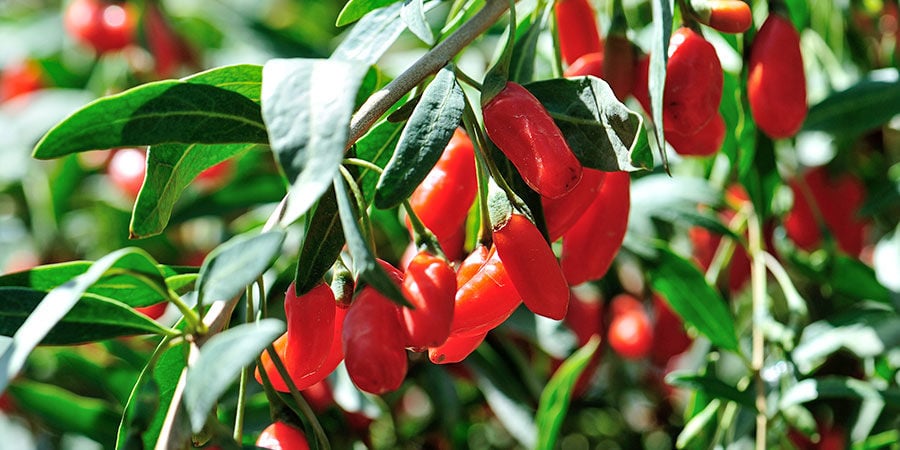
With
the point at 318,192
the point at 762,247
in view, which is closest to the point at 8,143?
the point at 762,247

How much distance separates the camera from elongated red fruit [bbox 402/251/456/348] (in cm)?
70

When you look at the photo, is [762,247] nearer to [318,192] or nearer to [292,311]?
[292,311]

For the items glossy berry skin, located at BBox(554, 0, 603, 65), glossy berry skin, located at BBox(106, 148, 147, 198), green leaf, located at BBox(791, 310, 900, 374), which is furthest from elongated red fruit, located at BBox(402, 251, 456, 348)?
glossy berry skin, located at BBox(106, 148, 147, 198)

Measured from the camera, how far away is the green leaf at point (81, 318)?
0.76 meters

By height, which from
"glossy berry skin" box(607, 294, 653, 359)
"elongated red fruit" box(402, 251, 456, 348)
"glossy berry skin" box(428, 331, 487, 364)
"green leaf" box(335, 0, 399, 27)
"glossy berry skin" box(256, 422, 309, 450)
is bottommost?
"glossy berry skin" box(607, 294, 653, 359)

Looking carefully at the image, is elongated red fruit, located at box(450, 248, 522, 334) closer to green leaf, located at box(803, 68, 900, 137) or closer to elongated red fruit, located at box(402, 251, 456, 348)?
elongated red fruit, located at box(402, 251, 456, 348)

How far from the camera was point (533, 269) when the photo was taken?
0.76m

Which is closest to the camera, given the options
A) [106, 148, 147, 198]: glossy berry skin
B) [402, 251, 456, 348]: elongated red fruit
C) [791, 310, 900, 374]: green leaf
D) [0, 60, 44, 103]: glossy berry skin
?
[402, 251, 456, 348]: elongated red fruit

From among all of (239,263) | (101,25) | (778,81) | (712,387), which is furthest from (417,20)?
(101,25)

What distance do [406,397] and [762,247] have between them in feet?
2.22

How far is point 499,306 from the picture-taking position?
30.5 inches

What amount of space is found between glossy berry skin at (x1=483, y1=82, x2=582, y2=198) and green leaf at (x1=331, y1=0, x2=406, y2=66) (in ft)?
0.41

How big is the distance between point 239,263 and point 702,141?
0.48m

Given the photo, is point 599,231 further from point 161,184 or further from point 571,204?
point 161,184
